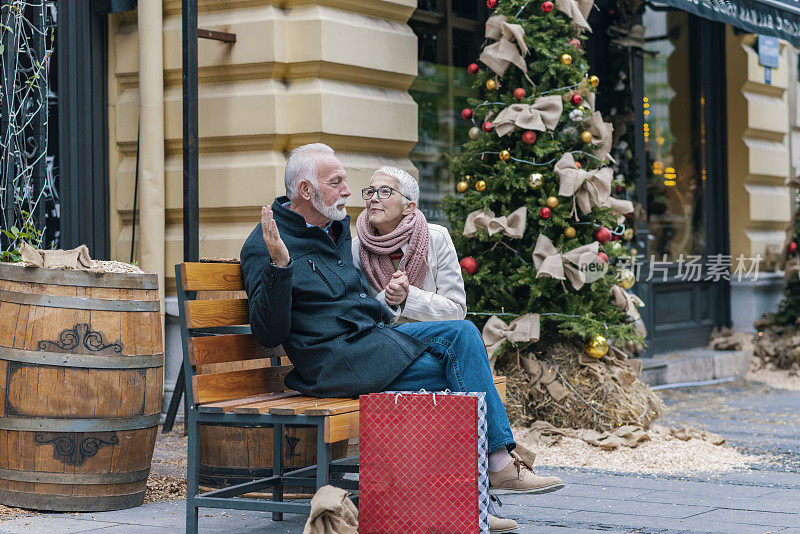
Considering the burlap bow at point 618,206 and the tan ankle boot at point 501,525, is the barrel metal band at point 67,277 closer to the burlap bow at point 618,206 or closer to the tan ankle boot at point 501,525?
the tan ankle boot at point 501,525

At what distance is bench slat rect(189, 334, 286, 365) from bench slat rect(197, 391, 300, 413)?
0.49 feet

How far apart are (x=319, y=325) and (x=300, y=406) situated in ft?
1.19

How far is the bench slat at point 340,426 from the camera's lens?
358cm

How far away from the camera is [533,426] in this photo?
6000 mm

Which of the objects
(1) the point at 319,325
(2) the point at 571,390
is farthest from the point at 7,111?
(2) the point at 571,390

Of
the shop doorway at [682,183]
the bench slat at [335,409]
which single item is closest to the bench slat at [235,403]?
the bench slat at [335,409]

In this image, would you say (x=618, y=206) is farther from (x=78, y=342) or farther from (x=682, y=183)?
(x=682, y=183)

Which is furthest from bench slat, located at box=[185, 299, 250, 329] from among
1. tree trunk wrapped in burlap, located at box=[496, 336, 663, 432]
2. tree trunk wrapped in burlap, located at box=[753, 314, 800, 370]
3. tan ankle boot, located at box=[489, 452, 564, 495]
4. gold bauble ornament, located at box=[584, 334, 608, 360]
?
tree trunk wrapped in burlap, located at box=[753, 314, 800, 370]

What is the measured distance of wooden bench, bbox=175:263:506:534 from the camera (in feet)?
12.0

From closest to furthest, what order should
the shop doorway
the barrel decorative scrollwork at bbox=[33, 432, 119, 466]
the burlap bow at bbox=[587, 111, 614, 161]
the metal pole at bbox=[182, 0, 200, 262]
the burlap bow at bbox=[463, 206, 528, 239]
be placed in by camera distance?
the barrel decorative scrollwork at bbox=[33, 432, 119, 466] → the metal pole at bbox=[182, 0, 200, 262] → the burlap bow at bbox=[463, 206, 528, 239] → the burlap bow at bbox=[587, 111, 614, 161] → the shop doorway

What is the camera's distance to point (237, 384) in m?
4.05

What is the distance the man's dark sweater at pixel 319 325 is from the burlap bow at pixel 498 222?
208 centimetres

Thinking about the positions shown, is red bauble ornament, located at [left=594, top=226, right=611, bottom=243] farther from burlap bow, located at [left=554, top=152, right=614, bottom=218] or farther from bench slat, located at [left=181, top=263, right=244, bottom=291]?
bench slat, located at [left=181, top=263, right=244, bottom=291]

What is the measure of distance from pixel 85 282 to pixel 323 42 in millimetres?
2633
